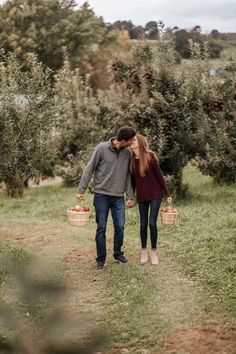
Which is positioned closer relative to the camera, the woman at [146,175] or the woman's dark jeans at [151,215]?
the woman at [146,175]

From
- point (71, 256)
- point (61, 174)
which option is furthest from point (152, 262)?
point (61, 174)

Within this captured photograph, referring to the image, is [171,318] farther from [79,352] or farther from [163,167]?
[163,167]

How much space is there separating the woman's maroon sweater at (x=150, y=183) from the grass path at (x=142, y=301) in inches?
43.6

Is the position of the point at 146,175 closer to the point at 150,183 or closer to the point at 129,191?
the point at 150,183

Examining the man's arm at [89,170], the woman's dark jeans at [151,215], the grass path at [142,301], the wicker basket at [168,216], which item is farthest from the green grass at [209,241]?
the man's arm at [89,170]

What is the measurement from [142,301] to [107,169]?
207 cm

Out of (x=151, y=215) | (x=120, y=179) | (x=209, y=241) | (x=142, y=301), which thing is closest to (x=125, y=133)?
(x=120, y=179)

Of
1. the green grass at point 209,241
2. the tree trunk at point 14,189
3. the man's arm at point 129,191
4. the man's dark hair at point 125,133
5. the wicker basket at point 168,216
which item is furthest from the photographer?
the tree trunk at point 14,189

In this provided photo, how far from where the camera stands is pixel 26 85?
9742 millimetres

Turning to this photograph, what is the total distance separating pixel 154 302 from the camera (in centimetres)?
677

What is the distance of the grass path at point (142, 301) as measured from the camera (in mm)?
5418

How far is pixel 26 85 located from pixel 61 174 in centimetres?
1206

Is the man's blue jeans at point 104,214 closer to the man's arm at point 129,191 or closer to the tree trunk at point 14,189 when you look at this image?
the man's arm at point 129,191

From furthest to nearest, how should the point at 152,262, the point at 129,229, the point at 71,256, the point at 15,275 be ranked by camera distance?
the point at 129,229, the point at 71,256, the point at 152,262, the point at 15,275
